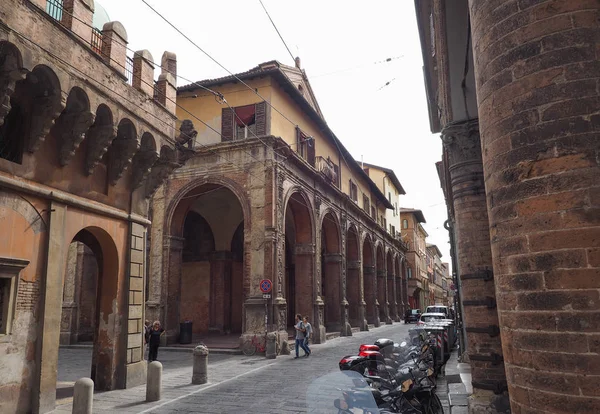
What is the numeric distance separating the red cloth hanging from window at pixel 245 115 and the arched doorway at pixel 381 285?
19.1 metres

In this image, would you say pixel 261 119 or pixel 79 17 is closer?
pixel 79 17

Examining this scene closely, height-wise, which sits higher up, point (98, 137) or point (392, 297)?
point (98, 137)

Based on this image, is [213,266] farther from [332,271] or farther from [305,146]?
[305,146]

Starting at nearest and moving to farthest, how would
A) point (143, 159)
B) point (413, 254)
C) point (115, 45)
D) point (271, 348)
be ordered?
point (115, 45) < point (143, 159) < point (271, 348) < point (413, 254)

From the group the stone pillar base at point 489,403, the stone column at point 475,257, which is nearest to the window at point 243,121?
the stone column at point 475,257

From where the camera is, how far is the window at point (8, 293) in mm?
6770

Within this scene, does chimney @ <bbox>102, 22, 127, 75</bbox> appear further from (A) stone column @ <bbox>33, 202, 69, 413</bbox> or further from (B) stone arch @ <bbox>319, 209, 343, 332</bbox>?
(B) stone arch @ <bbox>319, 209, 343, 332</bbox>

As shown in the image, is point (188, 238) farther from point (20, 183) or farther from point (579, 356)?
point (579, 356)

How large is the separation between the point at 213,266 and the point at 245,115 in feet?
26.4

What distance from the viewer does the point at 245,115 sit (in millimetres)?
17547

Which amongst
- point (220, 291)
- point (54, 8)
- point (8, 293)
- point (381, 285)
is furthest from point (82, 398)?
point (381, 285)

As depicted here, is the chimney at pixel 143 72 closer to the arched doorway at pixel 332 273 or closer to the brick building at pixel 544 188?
the brick building at pixel 544 188

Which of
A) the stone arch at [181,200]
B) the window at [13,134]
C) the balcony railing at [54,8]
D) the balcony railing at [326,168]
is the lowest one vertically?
the window at [13,134]

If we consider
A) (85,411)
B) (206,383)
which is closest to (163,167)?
(206,383)
